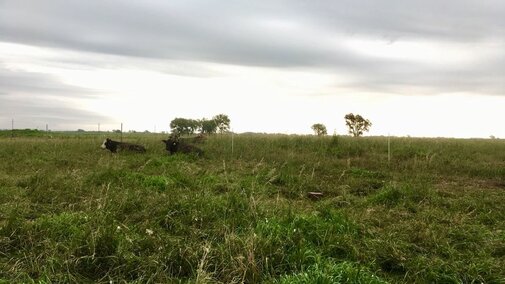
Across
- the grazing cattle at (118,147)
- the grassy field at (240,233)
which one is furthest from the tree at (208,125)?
the grassy field at (240,233)

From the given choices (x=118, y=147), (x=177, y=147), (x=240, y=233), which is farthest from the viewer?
(x=118, y=147)

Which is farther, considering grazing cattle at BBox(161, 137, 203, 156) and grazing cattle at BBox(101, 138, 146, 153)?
grazing cattle at BBox(101, 138, 146, 153)

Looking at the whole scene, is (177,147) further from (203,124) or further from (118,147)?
(203,124)

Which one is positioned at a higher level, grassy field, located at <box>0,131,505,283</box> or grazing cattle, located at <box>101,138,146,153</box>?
grazing cattle, located at <box>101,138,146,153</box>

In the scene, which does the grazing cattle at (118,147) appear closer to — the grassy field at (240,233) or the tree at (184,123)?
the grassy field at (240,233)

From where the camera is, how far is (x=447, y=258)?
446 centimetres

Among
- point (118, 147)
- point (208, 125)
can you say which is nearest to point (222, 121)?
point (208, 125)

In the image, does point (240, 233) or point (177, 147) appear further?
point (177, 147)

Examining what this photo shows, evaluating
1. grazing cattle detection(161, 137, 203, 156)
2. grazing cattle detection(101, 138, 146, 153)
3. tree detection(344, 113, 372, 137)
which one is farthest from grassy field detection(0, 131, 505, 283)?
tree detection(344, 113, 372, 137)

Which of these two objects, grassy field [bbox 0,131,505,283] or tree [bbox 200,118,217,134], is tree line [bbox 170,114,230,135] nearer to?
tree [bbox 200,118,217,134]

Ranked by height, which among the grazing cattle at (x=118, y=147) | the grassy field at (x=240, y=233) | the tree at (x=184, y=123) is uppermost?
the tree at (x=184, y=123)

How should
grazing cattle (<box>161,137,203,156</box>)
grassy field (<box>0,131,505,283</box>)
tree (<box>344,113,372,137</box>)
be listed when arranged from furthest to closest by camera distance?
tree (<box>344,113,372,137</box>), grazing cattle (<box>161,137,203,156</box>), grassy field (<box>0,131,505,283</box>)

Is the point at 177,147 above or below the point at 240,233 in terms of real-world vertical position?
above

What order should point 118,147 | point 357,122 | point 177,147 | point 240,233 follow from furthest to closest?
point 357,122 < point 118,147 < point 177,147 < point 240,233
